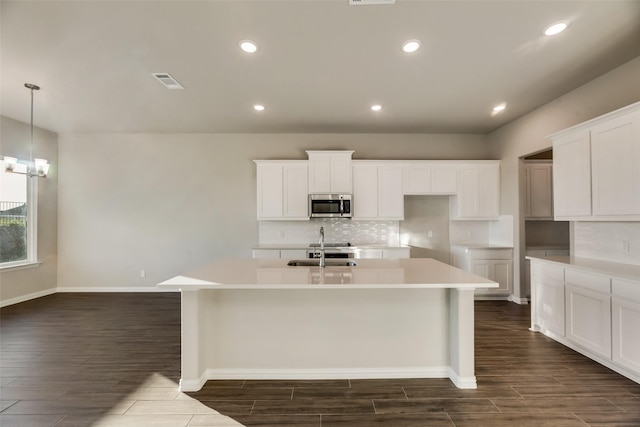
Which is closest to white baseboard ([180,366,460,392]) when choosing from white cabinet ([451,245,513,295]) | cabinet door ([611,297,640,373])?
cabinet door ([611,297,640,373])

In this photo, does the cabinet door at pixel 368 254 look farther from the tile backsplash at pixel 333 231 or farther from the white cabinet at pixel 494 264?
the white cabinet at pixel 494 264

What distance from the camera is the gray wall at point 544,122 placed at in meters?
3.08

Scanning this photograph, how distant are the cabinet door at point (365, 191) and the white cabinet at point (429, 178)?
1.79 feet

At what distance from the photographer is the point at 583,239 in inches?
136

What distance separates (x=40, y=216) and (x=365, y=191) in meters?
5.62

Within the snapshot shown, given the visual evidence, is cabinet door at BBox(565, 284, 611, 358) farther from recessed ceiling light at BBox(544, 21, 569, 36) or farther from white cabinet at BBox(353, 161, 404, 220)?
white cabinet at BBox(353, 161, 404, 220)

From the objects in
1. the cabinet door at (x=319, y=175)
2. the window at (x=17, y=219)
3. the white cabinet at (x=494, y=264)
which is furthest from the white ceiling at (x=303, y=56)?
the white cabinet at (x=494, y=264)

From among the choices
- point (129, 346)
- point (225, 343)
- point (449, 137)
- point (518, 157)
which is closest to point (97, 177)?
point (129, 346)

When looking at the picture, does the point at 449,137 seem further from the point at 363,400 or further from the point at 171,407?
the point at 171,407

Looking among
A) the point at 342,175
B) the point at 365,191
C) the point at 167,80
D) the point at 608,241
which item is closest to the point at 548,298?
the point at 608,241

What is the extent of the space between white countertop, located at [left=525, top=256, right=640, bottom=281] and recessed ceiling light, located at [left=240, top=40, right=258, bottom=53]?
3691 millimetres

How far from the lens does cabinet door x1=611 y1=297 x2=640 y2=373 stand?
237cm

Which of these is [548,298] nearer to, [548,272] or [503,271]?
[548,272]

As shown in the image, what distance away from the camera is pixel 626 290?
2.44 m
